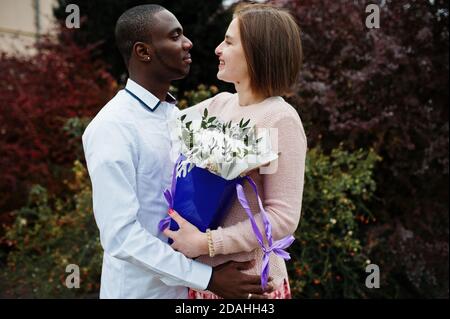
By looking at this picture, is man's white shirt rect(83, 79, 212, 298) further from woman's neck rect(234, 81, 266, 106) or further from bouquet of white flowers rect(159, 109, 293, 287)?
woman's neck rect(234, 81, 266, 106)

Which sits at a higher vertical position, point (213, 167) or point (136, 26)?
point (136, 26)

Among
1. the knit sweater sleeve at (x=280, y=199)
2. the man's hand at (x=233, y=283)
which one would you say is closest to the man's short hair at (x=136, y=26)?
the knit sweater sleeve at (x=280, y=199)

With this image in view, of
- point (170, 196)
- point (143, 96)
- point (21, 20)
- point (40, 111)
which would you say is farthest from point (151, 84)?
point (21, 20)

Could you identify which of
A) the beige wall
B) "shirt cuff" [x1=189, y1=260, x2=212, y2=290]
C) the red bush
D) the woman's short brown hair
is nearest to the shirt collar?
the woman's short brown hair

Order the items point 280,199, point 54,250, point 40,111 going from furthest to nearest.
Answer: point 40,111, point 54,250, point 280,199

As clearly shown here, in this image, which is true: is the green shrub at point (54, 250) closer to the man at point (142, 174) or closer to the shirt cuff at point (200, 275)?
the man at point (142, 174)

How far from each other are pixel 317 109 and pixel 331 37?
0.62m

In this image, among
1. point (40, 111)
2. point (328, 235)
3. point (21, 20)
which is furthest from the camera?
point (21, 20)

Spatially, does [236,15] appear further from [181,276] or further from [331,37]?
[331,37]

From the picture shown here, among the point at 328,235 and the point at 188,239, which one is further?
the point at 328,235

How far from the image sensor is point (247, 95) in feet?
6.07

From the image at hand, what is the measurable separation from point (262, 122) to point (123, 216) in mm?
529

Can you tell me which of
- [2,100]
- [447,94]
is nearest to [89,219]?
[2,100]

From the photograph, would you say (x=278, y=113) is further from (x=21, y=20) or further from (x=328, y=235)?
(x=21, y=20)
